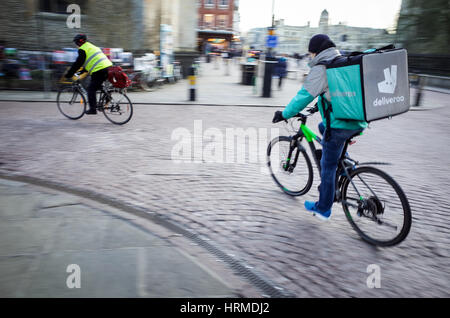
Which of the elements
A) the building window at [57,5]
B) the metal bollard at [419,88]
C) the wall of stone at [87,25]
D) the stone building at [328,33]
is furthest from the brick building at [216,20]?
the metal bollard at [419,88]

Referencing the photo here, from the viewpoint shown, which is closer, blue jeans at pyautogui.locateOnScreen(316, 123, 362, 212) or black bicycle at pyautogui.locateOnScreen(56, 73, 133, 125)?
blue jeans at pyautogui.locateOnScreen(316, 123, 362, 212)

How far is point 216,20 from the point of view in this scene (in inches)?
2517

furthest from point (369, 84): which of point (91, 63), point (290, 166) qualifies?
point (91, 63)

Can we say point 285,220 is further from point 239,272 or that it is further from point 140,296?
point 140,296

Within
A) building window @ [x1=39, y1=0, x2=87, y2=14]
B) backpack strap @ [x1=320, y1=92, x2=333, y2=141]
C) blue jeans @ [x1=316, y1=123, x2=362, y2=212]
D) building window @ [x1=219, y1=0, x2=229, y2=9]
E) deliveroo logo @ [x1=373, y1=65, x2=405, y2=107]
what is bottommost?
blue jeans @ [x1=316, y1=123, x2=362, y2=212]

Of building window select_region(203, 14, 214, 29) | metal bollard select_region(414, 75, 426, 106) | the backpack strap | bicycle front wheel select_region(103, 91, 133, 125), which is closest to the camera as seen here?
the backpack strap

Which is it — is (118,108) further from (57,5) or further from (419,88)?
(419,88)

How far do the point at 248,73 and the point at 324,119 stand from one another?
1417 cm

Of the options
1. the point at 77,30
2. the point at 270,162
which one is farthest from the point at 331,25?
the point at 270,162

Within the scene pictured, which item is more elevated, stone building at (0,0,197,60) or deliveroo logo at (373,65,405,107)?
stone building at (0,0,197,60)

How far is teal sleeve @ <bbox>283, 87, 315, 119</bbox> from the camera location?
331 cm

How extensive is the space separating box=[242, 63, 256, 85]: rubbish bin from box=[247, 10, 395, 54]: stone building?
5.05 feet

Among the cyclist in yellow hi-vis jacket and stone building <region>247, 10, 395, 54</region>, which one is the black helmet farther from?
stone building <region>247, 10, 395, 54</region>

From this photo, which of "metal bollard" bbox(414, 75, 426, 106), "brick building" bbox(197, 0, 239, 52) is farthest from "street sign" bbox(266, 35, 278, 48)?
"brick building" bbox(197, 0, 239, 52)
